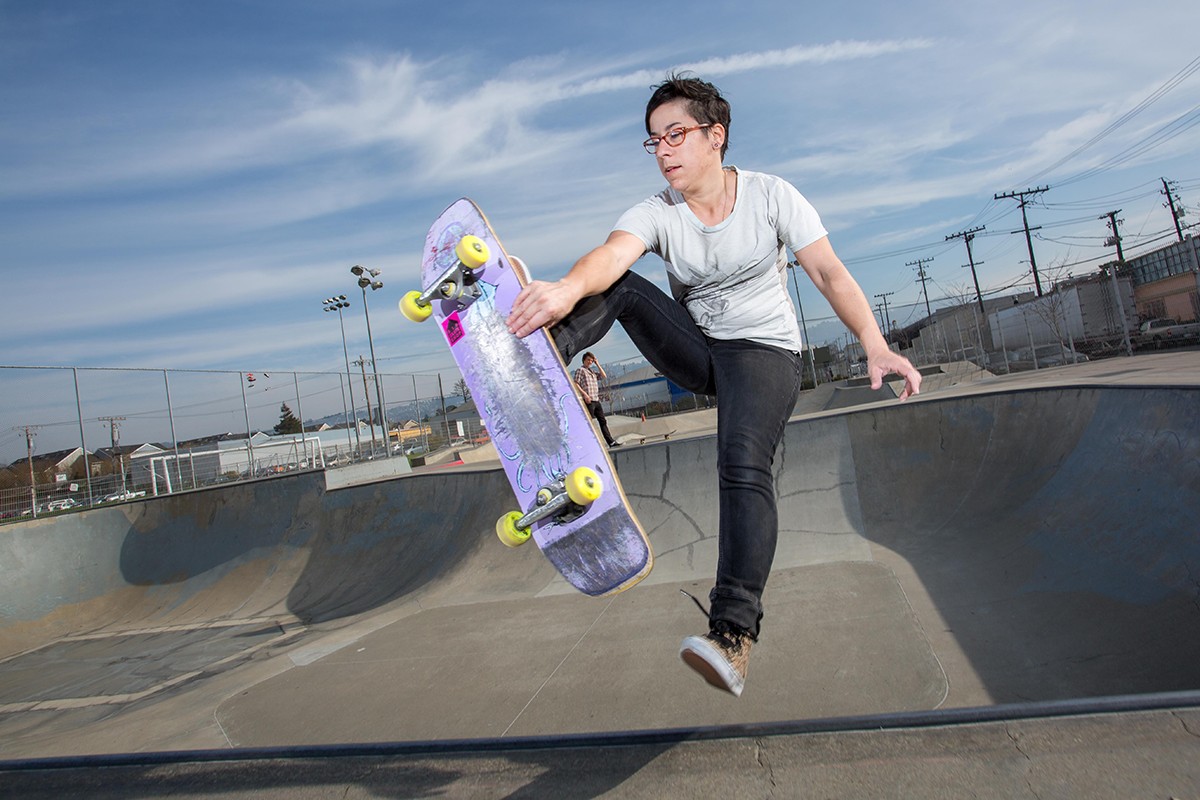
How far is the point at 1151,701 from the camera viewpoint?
1.49 metres

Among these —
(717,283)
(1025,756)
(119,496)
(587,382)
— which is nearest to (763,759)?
(1025,756)

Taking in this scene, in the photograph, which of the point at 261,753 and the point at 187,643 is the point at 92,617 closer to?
the point at 187,643

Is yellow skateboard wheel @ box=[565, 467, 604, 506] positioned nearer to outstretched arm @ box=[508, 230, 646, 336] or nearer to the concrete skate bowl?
outstretched arm @ box=[508, 230, 646, 336]

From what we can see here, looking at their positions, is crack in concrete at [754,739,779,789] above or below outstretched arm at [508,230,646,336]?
below

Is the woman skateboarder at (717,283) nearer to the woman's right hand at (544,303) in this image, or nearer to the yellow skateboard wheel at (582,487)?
the woman's right hand at (544,303)

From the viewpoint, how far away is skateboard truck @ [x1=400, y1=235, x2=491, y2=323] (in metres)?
2.19

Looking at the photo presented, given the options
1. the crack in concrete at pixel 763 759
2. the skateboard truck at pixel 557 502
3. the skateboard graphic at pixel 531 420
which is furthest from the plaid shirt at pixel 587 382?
the crack in concrete at pixel 763 759

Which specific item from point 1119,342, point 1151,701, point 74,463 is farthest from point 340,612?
point 1119,342

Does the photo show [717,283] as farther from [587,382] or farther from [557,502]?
[587,382]

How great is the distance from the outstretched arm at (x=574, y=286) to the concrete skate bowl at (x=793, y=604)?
178cm

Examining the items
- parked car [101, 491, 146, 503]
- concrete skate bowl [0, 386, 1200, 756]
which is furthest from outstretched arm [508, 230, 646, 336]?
parked car [101, 491, 146, 503]

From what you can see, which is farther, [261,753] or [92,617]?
[92,617]

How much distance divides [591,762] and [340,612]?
579 centimetres

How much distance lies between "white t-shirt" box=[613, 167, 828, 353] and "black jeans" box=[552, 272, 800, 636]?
7 cm
